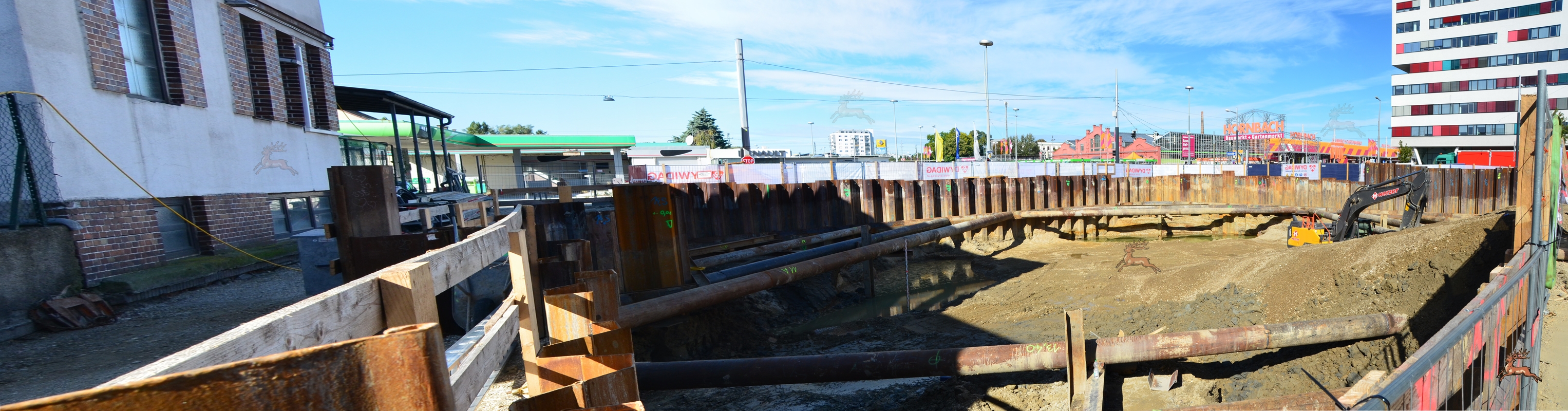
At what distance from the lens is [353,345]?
3.68ft

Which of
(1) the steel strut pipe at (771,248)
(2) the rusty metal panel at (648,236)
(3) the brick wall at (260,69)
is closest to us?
(2) the rusty metal panel at (648,236)

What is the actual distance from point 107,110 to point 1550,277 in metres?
13.2

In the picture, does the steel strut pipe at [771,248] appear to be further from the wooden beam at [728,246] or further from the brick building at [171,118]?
the brick building at [171,118]

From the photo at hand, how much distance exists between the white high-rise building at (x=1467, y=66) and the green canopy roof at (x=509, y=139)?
64223 millimetres

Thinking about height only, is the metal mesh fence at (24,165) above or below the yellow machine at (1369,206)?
above

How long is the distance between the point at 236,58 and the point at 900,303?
10766mm

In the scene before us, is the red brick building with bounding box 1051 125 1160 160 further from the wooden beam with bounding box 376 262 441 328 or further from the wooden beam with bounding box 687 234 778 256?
the wooden beam with bounding box 376 262 441 328

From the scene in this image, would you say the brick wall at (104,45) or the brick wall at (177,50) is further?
the brick wall at (177,50)

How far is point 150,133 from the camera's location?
7.59m

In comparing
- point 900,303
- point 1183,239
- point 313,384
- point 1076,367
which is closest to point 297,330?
point 313,384

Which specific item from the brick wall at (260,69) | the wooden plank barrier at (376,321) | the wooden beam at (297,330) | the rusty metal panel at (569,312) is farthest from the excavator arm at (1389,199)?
the brick wall at (260,69)

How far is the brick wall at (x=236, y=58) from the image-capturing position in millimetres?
9250

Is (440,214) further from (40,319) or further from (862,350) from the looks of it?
(862,350)

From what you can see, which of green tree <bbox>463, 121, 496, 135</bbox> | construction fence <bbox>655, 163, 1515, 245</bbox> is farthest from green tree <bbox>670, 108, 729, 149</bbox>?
construction fence <bbox>655, 163, 1515, 245</bbox>
